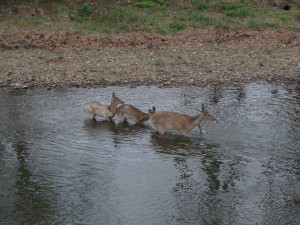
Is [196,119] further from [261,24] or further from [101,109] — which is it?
[261,24]

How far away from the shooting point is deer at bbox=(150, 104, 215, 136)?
12930 millimetres

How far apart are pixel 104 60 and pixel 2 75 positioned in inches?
149

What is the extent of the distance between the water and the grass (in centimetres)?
953

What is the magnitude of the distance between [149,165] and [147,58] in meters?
9.65

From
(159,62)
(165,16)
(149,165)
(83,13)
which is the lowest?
(149,165)

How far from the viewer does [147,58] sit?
20375mm

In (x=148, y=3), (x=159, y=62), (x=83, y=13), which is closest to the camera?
(x=159, y=62)

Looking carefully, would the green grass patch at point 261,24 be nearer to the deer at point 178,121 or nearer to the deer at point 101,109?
the deer at point 101,109

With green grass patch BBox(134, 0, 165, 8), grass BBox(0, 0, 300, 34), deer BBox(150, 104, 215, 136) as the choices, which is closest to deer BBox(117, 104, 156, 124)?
deer BBox(150, 104, 215, 136)

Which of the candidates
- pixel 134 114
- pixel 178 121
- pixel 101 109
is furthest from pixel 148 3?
pixel 178 121

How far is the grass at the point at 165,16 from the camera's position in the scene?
24984mm

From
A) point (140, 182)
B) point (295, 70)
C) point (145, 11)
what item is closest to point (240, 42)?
point (295, 70)

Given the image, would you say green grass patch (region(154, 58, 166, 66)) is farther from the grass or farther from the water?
the grass

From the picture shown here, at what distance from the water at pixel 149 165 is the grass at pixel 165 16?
9.53 meters
